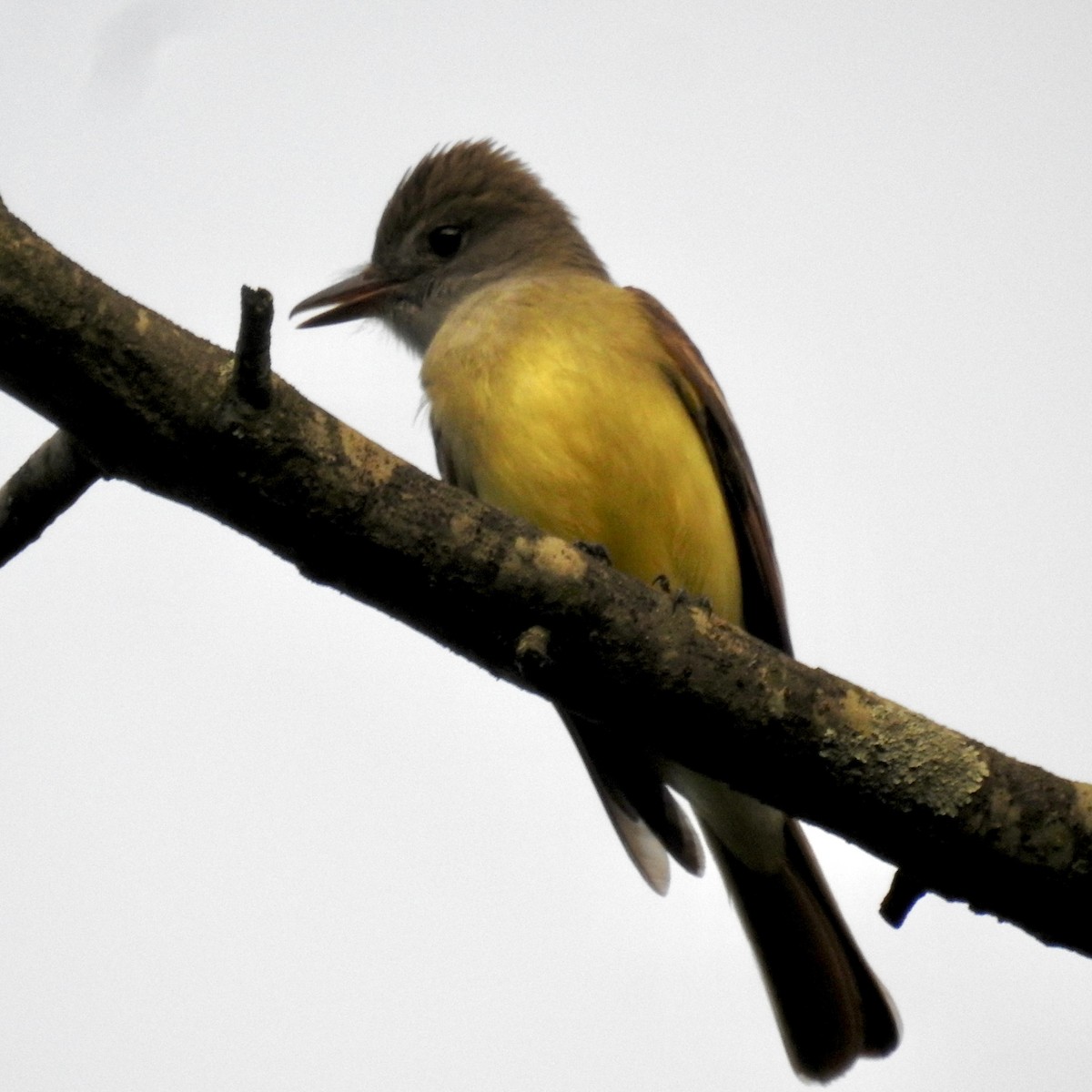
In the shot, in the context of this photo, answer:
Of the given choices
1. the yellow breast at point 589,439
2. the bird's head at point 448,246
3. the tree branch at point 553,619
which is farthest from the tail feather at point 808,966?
the bird's head at point 448,246

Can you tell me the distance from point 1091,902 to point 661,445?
193cm

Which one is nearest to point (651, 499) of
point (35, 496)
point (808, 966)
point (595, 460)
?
point (595, 460)

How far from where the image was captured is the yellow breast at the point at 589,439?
177 inches

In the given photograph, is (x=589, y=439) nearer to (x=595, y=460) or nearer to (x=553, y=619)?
(x=595, y=460)

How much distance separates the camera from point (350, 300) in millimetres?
6113

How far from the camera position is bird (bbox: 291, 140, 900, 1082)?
14.8ft

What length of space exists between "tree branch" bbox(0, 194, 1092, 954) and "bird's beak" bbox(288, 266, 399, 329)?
121 inches

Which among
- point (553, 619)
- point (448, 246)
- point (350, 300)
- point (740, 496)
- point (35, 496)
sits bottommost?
point (35, 496)

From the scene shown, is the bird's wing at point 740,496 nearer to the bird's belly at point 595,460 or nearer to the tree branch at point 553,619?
the bird's belly at point 595,460

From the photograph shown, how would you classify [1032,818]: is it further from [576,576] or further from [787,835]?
[787,835]

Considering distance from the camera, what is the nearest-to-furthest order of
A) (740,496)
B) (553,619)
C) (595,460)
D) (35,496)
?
(553,619)
(35,496)
(595,460)
(740,496)

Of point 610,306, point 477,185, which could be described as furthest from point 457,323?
point 477,185

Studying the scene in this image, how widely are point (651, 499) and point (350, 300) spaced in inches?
81.7

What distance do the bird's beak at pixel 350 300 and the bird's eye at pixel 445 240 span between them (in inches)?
8.5
